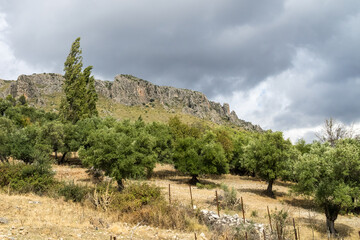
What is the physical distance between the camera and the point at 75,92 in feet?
164

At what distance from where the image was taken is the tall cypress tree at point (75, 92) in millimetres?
49031

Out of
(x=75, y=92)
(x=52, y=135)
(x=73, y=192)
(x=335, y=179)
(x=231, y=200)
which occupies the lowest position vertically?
(x=231, y=200)

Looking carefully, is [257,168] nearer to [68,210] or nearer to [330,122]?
[330,122]

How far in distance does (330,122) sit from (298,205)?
1858 centimetres

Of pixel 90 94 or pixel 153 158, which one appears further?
pixel 90 94

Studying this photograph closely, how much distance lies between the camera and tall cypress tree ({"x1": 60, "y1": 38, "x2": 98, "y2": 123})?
49.0 metres

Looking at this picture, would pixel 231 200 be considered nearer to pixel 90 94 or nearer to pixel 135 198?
pixel 135 198

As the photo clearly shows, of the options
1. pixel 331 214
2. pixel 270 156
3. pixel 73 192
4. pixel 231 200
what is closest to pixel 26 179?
pixel 73 192

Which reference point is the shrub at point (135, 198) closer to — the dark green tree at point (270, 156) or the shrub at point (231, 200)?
the shrub at point (231, 200)

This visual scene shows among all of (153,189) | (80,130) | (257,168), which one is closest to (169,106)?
(80,130)

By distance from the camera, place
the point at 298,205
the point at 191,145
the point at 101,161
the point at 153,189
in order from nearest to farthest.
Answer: the point at 153,189 → the point at 101,161 → the point at 298,205 → the point at 191,145

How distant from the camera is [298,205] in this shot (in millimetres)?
27625

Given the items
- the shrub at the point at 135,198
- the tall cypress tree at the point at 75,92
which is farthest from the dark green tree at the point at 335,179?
the tall cypress tree at the point at 75,92

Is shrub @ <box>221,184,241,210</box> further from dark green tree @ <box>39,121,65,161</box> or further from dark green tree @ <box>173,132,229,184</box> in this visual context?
dark green tree @ <box>39,121,65,161</box>
